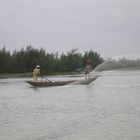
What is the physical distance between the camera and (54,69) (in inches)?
5054

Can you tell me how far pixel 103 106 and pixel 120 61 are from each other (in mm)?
5611

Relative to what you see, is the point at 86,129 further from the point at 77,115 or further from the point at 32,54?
the point at 32,54

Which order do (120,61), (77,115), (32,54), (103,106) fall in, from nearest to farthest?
(77,115)
(103,106)
(120,61)
(32,54)

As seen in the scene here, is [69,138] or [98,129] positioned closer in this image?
[69,138]

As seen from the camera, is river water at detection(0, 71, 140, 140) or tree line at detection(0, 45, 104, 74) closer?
river water at detection(0, 71, 140, 140)

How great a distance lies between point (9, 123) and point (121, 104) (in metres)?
7.74

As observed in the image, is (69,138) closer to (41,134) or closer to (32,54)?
(41,134)

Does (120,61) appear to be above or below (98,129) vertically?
above

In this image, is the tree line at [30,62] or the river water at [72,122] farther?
the tree line at [30,62]

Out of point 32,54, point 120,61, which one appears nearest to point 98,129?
point 120,61

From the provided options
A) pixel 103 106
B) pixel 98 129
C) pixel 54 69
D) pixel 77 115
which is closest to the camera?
pixel 98 129

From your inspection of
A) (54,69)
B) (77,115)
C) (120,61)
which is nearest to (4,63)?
(54,69)

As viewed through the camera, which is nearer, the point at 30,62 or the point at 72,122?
the point at 72,122

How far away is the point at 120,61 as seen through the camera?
92.2 ft
